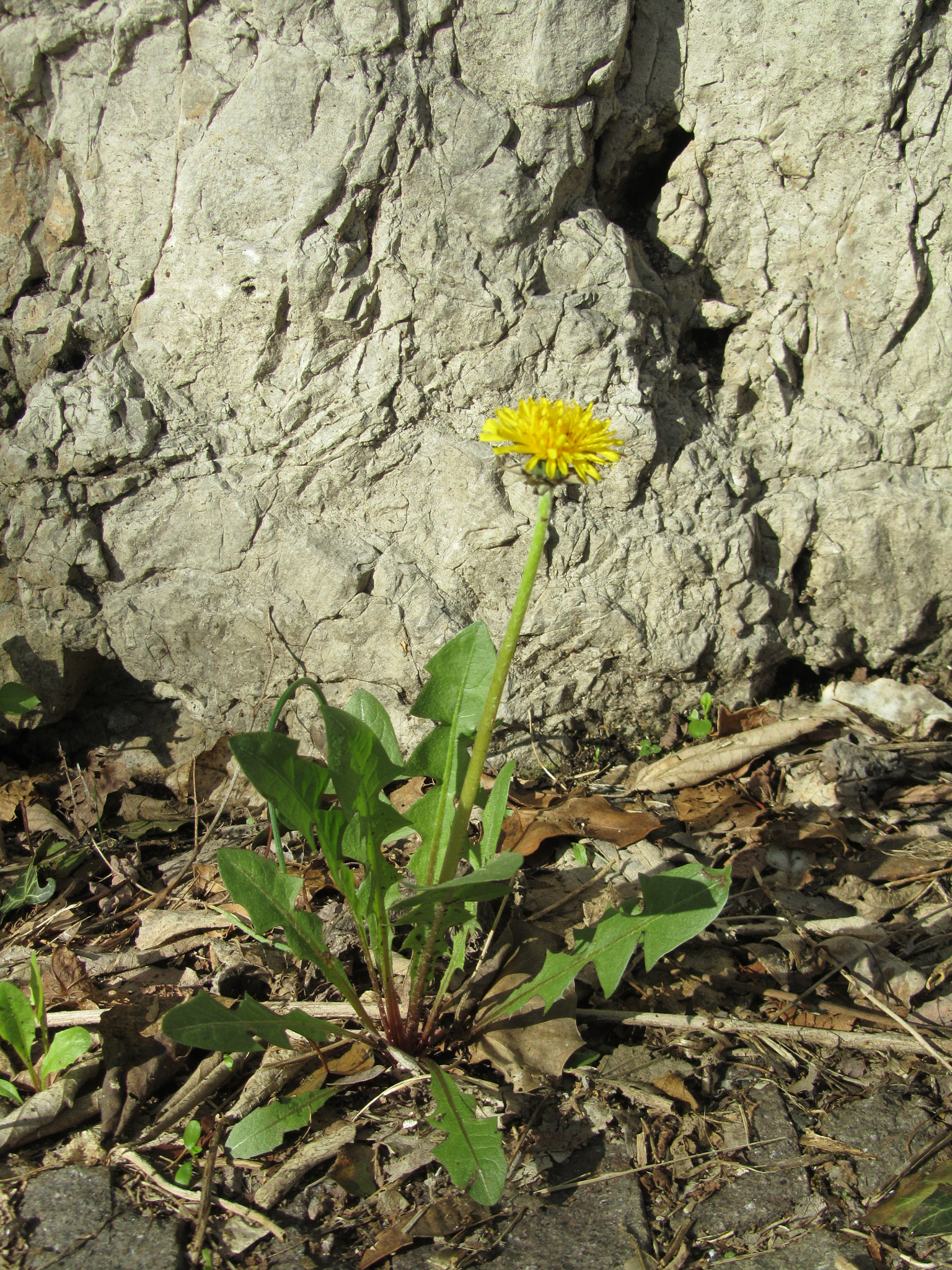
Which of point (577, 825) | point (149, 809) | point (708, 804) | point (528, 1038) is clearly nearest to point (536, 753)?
point (577, 825)

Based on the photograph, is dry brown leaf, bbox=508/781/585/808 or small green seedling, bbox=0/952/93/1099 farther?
dry brown leaf, bbox=508/781/585/808

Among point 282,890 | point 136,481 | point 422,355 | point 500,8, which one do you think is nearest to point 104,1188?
point 282,890

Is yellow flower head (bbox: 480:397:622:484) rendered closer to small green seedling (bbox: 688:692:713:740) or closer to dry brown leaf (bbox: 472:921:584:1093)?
dry brown leaf (bbox: 472:921:584:1093)

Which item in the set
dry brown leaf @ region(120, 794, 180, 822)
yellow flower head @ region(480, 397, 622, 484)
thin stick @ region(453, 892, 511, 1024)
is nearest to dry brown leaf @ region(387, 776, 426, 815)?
thin stick @ region(453, 892, 511, 1024)

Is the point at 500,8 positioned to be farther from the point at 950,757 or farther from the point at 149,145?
the point at 950,757

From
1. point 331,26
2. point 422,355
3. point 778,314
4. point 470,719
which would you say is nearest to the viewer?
point 470,719

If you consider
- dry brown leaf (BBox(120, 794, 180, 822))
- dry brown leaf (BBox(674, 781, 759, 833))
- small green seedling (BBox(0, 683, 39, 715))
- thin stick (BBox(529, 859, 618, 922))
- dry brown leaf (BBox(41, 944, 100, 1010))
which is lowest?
dry brown leaf (BBox(674, 781, 759, 833))

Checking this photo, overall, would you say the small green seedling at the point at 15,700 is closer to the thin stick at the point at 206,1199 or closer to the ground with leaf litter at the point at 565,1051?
the ground with leaf litter at the point at 565,1051

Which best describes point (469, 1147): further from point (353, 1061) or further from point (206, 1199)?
point (206, 1199)
